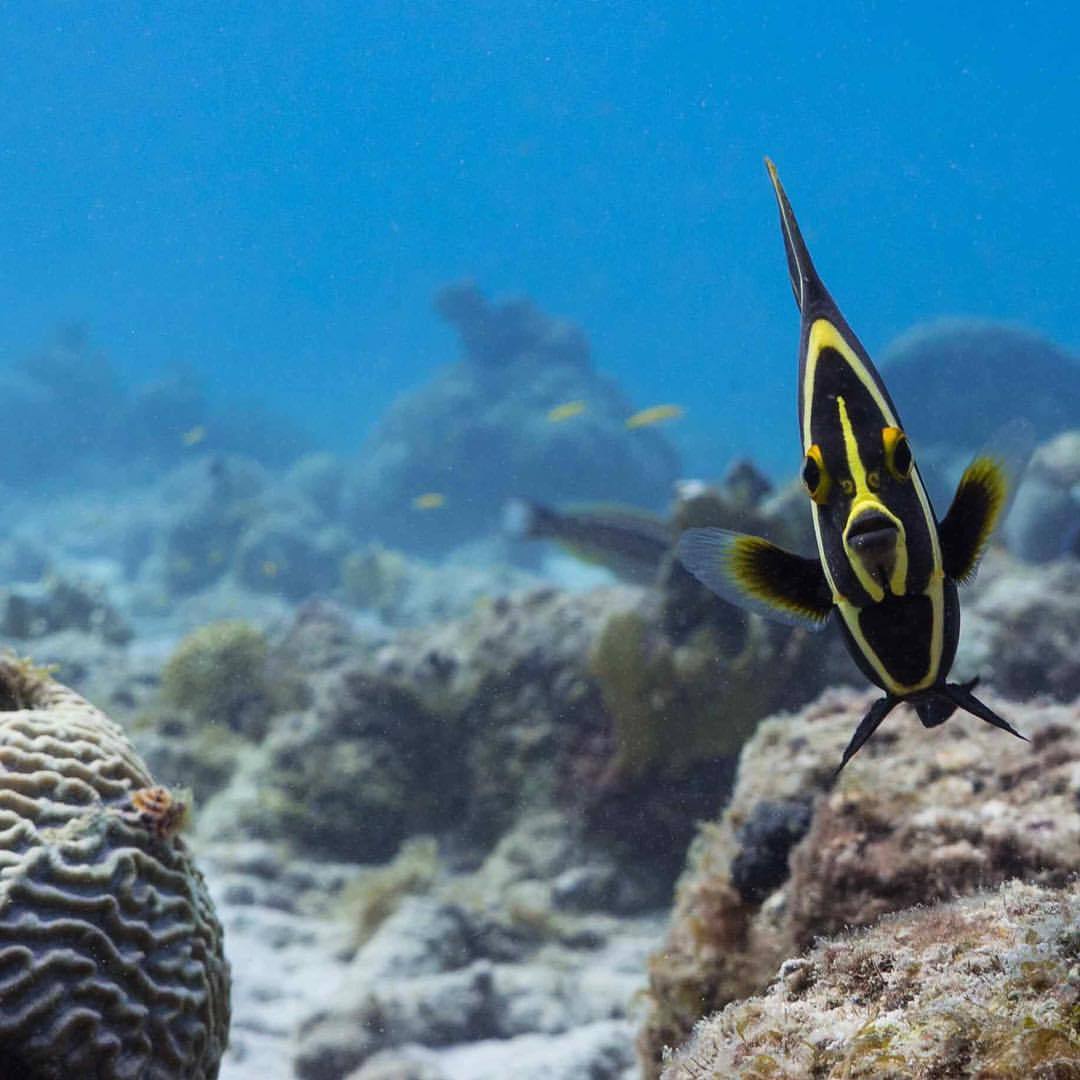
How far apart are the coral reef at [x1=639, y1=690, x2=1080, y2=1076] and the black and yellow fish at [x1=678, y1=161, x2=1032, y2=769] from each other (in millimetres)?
1294

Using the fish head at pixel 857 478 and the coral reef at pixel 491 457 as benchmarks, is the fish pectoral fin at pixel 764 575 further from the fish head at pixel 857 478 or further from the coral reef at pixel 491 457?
the coral reef at pixel 491 457

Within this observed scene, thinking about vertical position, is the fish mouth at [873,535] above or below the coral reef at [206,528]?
below

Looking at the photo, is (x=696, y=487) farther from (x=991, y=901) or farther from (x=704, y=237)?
(x=704, y=237)

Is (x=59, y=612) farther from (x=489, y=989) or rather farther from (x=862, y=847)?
(x=862, y=847)

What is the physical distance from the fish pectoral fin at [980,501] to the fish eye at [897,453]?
0.18 m

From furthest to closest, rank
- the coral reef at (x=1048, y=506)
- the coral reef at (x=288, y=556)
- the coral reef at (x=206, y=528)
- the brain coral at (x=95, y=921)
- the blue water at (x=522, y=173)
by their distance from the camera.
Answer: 1. the blue water at (x=522, y=173)
2. the coral reef at (x=206, y=528)
3. the coral reef at (x=288, y=556)
4. the coral reef at (x=1048, y=506)
5. the brain coral at (x=95, y=921)

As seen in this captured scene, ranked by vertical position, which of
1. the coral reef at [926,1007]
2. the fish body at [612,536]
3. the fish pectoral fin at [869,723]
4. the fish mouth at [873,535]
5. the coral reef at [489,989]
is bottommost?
the coral reef at [489,989]

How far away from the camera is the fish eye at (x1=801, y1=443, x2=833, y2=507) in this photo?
1360 millimetres

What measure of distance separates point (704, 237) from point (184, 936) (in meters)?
151

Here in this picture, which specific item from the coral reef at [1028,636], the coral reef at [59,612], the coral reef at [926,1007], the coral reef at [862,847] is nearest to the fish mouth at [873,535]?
the coral reef at [926,1007]

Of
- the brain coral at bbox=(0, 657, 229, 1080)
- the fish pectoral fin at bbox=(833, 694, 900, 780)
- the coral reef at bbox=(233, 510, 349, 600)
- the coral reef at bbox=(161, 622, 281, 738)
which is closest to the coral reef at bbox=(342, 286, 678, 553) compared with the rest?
the coral reef at bbox=(233, 510, 349, 600)

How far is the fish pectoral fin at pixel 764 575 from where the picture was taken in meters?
1.50

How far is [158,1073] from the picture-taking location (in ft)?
7.48

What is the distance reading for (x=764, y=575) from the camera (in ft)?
4.98
